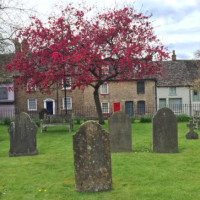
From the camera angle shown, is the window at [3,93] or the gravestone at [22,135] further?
the window at [3,93]

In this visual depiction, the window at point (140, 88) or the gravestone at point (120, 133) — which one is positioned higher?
the window at point (140, 88)

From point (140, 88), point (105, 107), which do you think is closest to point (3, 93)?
point (105, 107)

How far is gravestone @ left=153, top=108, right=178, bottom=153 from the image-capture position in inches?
459

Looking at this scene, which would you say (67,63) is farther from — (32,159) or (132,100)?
(132,100)

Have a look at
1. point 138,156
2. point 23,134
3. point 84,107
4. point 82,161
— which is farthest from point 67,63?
point 84,107

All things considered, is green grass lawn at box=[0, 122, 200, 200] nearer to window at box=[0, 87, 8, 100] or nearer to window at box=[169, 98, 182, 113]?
window at box=[169, 98, 182, 113]

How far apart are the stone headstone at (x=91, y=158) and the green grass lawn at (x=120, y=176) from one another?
0.27 meters

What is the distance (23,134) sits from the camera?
12.0 m

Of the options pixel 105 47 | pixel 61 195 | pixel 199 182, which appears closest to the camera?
pixel 61 195

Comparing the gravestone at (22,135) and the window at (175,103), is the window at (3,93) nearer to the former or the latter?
the window at (175,103)

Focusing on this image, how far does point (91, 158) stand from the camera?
723cm

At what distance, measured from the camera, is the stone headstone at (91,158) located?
7.21 m

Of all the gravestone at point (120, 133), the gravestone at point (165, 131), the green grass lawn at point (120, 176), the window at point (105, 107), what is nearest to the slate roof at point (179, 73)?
the window at point (105, 107)

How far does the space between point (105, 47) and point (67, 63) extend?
352 centimetres
